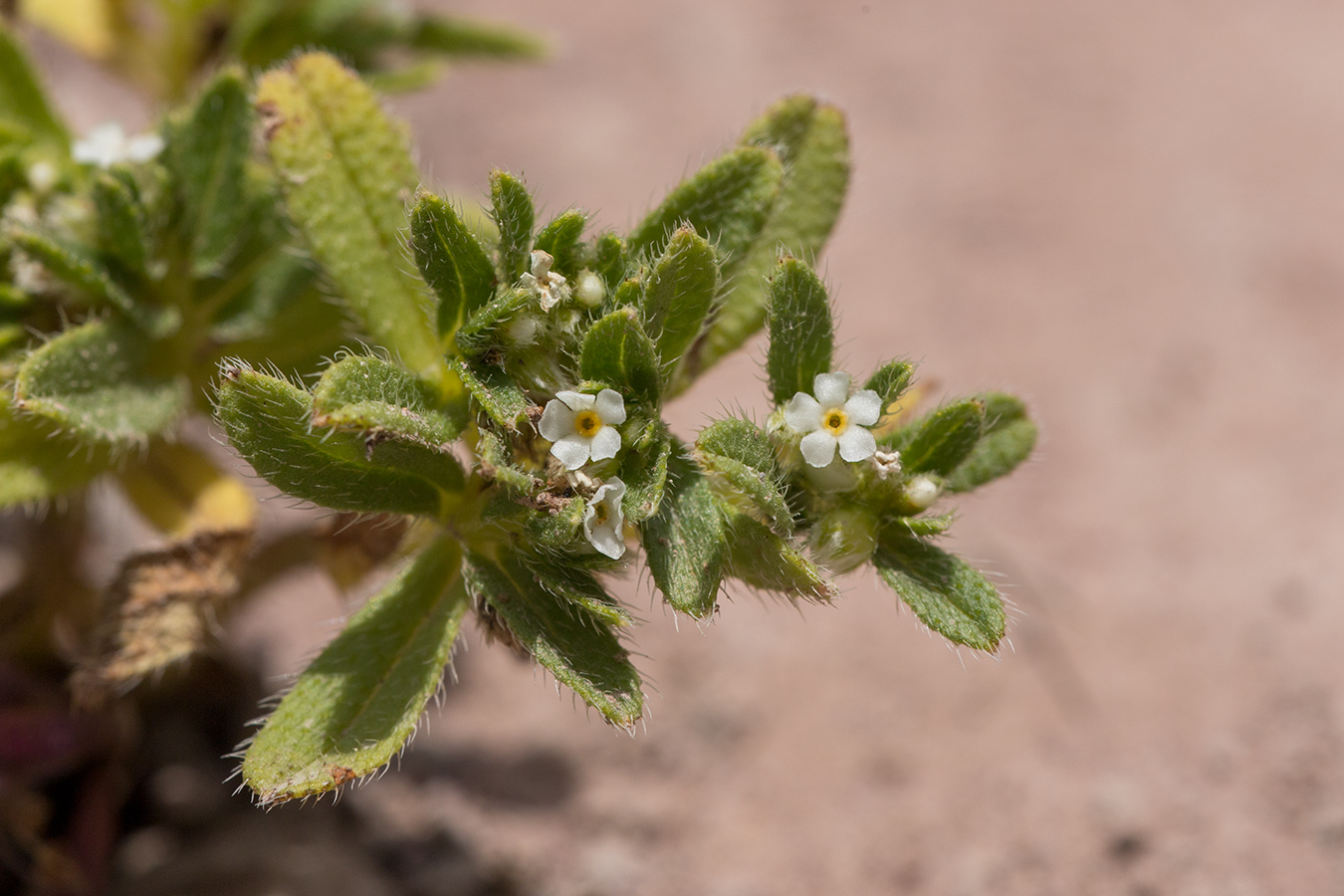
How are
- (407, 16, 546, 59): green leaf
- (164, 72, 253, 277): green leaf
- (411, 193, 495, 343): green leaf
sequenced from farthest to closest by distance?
(407, 16, 546, 59): green leaf < (164, 72, 253, 277): green leaf < (411, 193, 495, 343): green leaf

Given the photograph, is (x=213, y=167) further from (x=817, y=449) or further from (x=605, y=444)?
(x=817, y=449)

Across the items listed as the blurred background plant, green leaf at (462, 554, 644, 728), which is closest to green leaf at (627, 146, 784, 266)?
green leaf at (462, 554, 644, 728)

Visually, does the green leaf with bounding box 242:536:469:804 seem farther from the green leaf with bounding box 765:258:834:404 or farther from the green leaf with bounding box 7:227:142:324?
the green leaf with bounding box 7:227:142:324

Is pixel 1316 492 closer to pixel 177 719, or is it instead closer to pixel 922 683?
pixel 922 683

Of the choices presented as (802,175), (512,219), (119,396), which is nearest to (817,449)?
(512,219)

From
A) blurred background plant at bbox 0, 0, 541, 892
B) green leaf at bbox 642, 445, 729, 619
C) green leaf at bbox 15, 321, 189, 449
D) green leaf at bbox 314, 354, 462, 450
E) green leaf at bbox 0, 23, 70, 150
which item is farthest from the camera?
green leaf at bbox 0, 23, 70, 150
